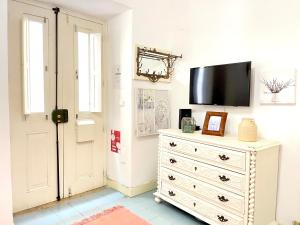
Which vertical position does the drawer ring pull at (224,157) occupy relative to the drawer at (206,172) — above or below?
above

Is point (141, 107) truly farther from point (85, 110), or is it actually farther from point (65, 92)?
point (65, 92)

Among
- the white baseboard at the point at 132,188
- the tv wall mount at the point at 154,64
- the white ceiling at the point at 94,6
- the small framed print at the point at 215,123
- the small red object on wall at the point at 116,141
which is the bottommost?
the white baseboard at the point at 132,188

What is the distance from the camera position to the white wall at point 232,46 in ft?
6.63

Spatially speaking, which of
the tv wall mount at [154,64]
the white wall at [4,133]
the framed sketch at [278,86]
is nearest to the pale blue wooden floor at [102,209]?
the white wall at [4,133]

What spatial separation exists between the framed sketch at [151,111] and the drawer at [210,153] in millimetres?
456

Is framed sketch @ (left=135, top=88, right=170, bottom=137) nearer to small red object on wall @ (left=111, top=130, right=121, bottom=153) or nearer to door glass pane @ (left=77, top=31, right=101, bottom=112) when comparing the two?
small red object on wall @ (left=111, top=130, right=121, bottom=153)

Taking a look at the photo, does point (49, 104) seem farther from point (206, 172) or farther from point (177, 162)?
point (206, 172)

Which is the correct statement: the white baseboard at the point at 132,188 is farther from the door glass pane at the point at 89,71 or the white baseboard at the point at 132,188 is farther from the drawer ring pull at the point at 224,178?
the drawer ring pull at the point at 224,178

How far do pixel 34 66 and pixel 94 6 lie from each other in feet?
3.33

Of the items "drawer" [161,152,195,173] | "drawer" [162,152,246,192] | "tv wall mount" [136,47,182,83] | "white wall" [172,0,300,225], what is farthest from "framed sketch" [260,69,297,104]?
"tv wall mount" [136,47,182,83]

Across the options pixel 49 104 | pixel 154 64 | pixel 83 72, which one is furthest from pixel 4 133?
pixel 154 64

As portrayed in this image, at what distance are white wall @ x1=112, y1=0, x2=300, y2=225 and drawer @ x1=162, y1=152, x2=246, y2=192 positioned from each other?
20.4 inches

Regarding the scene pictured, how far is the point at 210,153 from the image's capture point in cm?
208

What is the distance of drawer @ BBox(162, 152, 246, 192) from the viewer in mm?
1892
